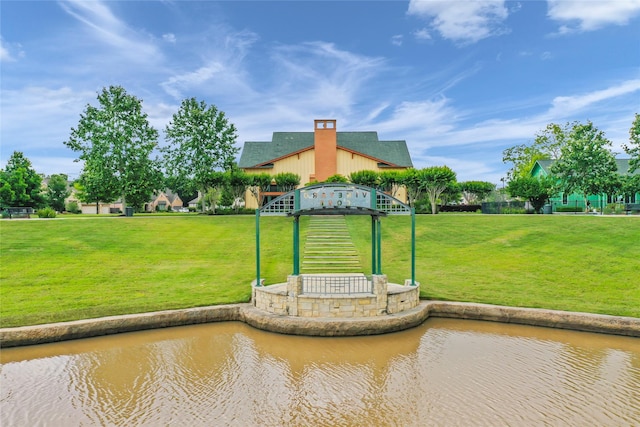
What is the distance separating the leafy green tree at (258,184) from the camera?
111 ft

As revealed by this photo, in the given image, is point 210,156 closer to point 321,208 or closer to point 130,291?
point 130,291

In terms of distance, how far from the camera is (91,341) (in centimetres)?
959

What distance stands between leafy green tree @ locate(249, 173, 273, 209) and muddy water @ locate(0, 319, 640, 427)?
79.1 ft

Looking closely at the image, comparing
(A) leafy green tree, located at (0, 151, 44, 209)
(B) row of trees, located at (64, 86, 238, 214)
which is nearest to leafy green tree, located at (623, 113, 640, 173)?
(B) row of trees, located at (64, 86, 238, 214)

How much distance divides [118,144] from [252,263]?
81.5 feet

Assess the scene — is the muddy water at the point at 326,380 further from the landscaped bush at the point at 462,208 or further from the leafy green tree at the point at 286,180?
the landscaped bush at the point at 462,208

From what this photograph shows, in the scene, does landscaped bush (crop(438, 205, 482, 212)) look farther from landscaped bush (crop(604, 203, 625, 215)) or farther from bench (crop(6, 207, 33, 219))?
bench (crop(6, 207, 33, 219))

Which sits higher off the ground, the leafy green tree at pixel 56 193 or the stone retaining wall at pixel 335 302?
the leafy green tree at pixel 56 193

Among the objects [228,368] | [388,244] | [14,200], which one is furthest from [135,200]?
[228,368]

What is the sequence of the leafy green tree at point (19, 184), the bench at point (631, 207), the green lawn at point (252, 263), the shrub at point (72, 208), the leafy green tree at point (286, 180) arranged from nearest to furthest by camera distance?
the green lawn at point (252, 263), the bench at point (631, 207), the leafy green tree at point (286, 180), the leafy green tree at point (19, 184), the shrub at point (72, 208)

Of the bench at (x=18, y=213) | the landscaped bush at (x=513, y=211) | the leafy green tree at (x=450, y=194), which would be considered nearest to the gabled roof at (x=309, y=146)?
the leafy green tree at (x=450, y=194)

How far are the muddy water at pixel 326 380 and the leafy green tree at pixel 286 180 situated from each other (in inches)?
1020

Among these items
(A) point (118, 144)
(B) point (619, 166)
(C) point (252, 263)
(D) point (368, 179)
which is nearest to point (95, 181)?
(A) point (118, 144)

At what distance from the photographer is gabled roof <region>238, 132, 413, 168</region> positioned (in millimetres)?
41156
